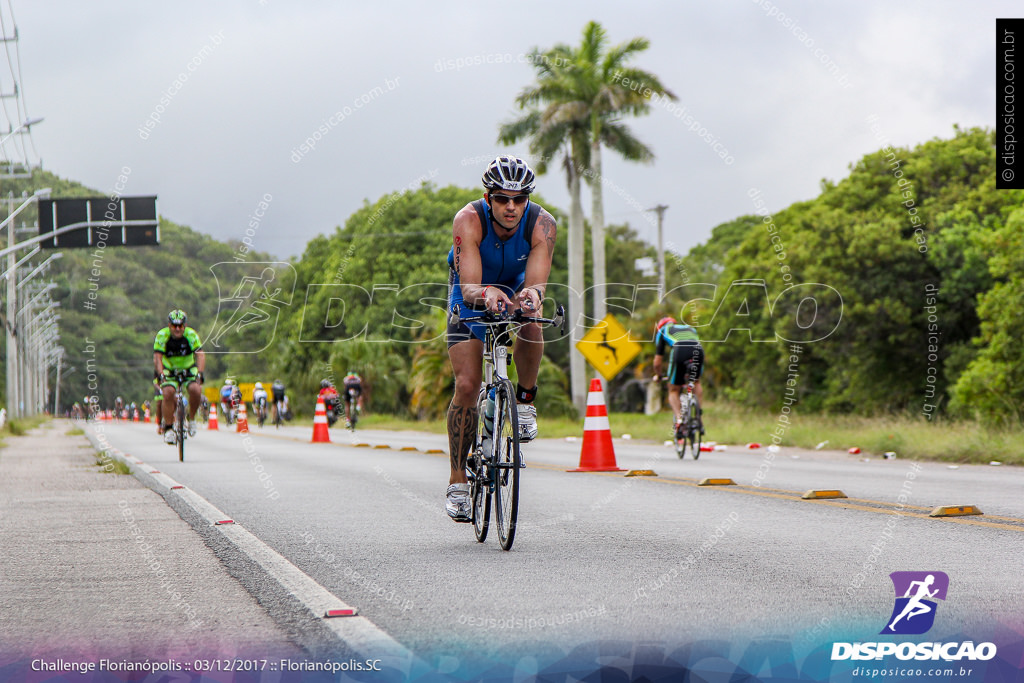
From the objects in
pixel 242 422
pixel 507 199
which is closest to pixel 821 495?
pixel 507 199

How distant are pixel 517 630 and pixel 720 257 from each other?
213ft

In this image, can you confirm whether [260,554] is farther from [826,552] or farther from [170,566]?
[826,552]

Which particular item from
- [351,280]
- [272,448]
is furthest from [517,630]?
[351,280]

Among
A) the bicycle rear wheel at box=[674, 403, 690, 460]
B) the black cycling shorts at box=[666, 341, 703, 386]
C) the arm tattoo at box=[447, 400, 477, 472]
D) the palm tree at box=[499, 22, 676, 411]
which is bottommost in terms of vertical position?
the bicycle rear wheel at box=[674, 403, 690, 460]

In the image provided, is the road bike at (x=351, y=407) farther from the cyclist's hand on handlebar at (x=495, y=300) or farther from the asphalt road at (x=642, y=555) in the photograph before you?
the cyclist's hand on handlebar at (x=495, y=300)

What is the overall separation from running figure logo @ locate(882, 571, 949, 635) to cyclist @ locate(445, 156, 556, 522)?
81.7 inches

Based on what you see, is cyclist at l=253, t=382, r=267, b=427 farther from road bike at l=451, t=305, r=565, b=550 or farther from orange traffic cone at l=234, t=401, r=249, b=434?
road bike at l=451, t=305, r=565, b=550

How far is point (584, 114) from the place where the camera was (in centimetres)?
3700

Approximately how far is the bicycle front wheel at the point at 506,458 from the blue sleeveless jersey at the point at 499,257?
64cm

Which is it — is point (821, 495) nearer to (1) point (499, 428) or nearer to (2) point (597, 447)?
(2) point (597, 447)

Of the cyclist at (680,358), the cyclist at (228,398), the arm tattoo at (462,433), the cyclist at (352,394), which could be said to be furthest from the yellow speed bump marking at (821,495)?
the cyclist at (228,398)

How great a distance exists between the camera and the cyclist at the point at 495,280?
6441 mm

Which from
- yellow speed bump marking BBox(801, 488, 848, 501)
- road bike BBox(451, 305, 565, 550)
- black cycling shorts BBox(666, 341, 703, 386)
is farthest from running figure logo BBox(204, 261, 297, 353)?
road bike BBox(451, 305, 565, 550)

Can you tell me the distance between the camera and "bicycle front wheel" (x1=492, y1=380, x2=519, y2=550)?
20.9 feet
